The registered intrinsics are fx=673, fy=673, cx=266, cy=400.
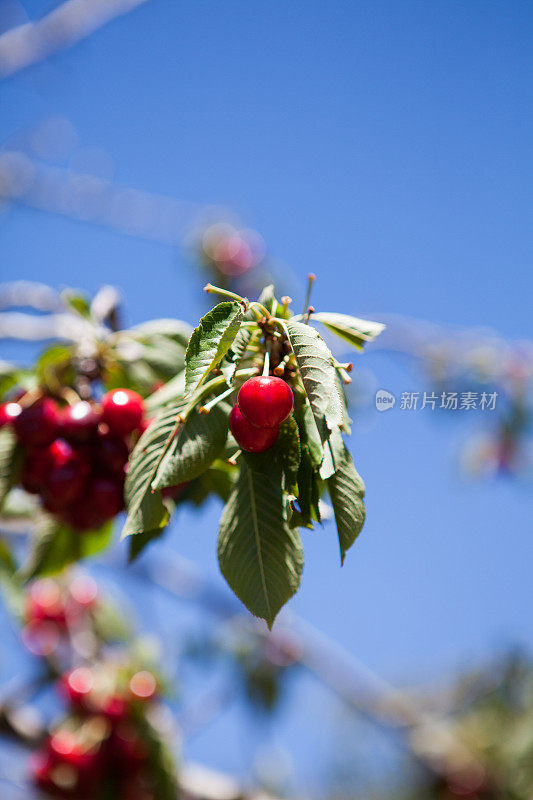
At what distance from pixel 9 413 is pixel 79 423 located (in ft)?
0.71

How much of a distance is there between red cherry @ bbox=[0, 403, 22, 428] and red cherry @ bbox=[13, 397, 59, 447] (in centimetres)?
2

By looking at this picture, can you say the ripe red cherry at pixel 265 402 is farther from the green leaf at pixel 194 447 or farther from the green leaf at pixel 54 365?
the green leaf at pixel 54 365

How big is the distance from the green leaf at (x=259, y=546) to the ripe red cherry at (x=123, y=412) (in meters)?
0.52

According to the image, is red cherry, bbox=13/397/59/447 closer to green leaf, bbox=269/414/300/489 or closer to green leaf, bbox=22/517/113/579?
green leaf, bbox=22/517/113/579

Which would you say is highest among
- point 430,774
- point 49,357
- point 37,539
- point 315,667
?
point 49,357

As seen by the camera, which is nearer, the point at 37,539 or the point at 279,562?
the point at 279,562

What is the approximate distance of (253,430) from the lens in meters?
1.16

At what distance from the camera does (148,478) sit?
136 cm

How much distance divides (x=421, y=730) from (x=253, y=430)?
3.83 metres

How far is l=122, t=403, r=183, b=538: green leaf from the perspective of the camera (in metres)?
1.34

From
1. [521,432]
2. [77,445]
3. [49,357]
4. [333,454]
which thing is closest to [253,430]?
[333,454]

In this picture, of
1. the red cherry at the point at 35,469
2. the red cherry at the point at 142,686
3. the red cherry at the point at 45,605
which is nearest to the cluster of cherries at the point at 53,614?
the red cherry at the point at 45,605

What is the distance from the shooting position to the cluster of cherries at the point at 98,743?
2969 mm

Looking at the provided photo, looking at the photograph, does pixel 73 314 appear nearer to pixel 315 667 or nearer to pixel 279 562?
pixel 279 562
